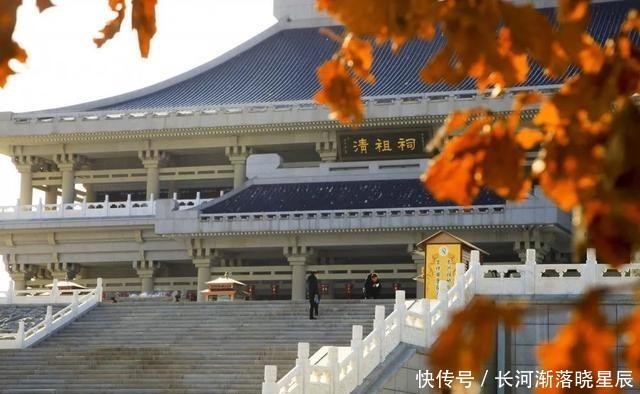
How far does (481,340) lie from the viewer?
2.28 m

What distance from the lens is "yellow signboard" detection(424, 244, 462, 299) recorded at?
70.8ft

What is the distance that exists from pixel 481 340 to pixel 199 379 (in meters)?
17.7

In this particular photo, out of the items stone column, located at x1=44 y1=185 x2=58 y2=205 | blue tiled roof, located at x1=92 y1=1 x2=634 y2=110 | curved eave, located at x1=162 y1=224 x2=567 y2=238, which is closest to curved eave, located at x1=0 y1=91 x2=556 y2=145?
blue tiled roof, located at x1=92 y1=1 x2=634 y2=110

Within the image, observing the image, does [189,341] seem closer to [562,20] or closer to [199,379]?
[199,379]

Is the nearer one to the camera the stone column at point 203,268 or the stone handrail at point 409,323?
the stone handrail at point 409,323

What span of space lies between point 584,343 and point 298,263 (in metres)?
31.0

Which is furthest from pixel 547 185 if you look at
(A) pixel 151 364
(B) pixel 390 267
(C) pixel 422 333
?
(B) pixel 390 267

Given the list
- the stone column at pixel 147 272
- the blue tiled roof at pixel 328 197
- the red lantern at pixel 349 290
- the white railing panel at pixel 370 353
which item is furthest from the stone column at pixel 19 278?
the white railing panel at pixel 370 353

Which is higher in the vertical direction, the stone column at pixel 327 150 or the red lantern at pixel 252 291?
the stone column at pixel 327 150

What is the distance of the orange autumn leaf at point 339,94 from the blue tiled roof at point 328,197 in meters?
28.7

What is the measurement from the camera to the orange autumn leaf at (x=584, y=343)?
86.4 inches

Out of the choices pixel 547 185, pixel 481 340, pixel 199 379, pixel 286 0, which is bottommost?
pixel 199 379

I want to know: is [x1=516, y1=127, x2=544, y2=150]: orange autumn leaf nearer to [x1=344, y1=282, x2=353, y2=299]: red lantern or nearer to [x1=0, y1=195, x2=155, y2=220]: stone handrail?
[x1=344, y1=282, x2=353, y2=299]: red lantern

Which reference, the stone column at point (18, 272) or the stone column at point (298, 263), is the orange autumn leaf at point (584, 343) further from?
the stone column at point (18, 272)
